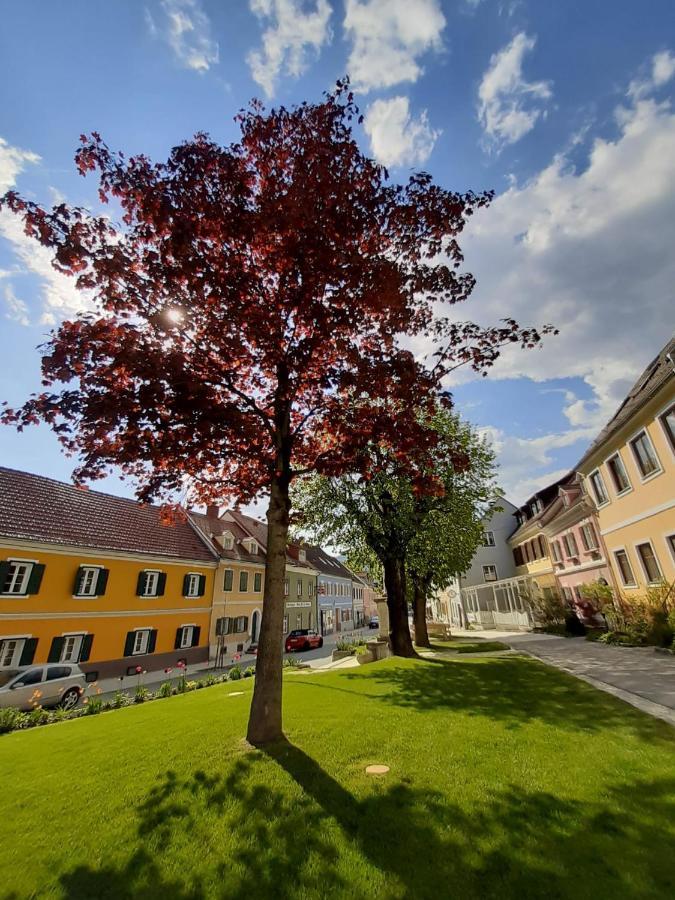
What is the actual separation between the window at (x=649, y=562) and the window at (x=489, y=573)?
25.2 meters

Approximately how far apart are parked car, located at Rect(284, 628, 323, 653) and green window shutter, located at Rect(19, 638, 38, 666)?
1733 cm

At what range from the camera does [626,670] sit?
10.3 metres

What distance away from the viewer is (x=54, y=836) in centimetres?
406

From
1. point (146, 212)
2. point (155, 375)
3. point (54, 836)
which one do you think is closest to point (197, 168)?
point (146, 212)

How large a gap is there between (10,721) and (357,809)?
41.0ft

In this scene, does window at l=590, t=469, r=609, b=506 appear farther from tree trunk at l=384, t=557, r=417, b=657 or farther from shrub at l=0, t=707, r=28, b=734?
shrub at l=0, t=707, r=28, b=734

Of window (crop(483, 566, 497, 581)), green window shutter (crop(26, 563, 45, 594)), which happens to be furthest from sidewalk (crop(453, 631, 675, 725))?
window (crop(483, 566, 497, 581))

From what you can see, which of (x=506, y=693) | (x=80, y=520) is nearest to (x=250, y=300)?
(x=506, y=693)

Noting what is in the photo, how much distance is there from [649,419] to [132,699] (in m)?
21.5

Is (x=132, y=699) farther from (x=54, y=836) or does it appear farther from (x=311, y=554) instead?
(x=311, y=554)

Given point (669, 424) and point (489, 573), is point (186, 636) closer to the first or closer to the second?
point (669, 424)

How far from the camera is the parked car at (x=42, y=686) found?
14508 mm

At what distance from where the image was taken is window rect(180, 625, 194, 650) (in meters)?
26.2

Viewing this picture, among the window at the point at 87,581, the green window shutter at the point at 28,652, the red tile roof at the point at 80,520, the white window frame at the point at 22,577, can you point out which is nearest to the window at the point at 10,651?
the green window shutter at the point at 28,652
